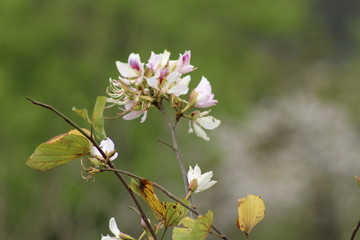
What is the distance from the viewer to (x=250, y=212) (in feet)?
4.62

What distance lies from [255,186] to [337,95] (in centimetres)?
410

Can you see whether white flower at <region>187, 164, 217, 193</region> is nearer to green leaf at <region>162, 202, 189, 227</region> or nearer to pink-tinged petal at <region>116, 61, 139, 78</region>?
green leaf at <region>162, 202, 189, 227</region>

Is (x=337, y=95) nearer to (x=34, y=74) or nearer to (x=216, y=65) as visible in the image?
(x=216, y=65)

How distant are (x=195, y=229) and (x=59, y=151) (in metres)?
0.27

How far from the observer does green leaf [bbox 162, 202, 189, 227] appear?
4.42ft

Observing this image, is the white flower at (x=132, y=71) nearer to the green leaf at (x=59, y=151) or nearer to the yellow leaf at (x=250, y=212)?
the green leaf at (x=59, y=151)

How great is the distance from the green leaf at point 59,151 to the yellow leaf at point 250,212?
11.7 inches

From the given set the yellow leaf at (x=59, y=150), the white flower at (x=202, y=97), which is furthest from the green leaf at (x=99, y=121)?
the white flower at (x=202, y=97)

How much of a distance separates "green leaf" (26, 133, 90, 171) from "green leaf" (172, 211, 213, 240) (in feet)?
0.69

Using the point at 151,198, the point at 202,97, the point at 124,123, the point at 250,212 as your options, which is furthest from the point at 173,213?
the point at 124,123

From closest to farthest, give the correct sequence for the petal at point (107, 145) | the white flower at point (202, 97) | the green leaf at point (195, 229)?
the green leaf at point (195, 229)
the petal at point (107, 145)
the white flower at point (202, 97)

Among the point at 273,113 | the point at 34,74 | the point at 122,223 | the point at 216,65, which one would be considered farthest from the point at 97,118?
the point at 273,113

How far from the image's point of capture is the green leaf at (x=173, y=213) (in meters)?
1.35

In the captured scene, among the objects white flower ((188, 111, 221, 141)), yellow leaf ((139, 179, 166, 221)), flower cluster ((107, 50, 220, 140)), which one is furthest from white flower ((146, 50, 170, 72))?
yellow leaf ((139, 179, 166, 221))
